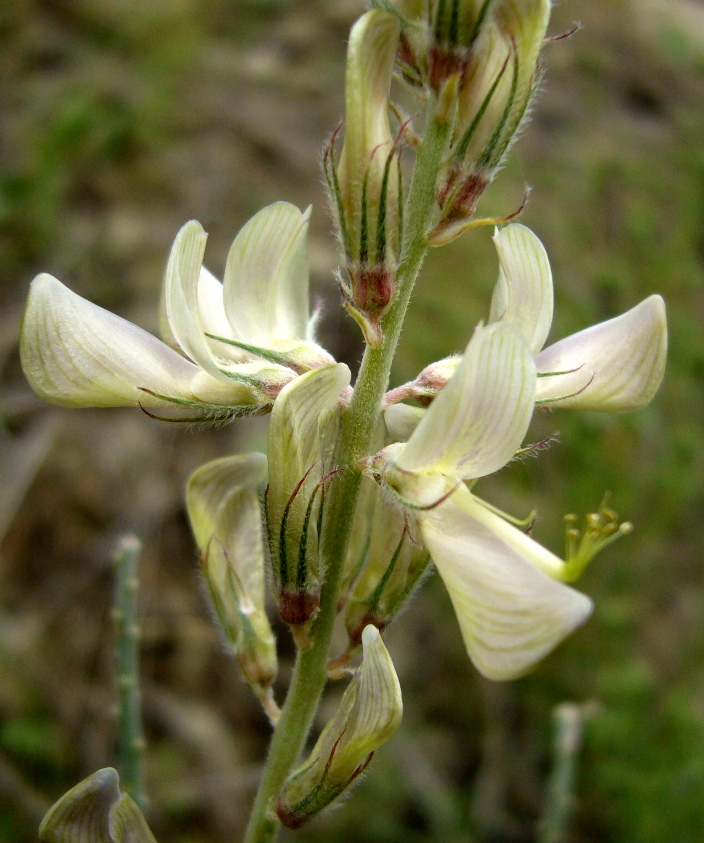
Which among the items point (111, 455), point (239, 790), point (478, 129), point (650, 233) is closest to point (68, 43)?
point (111, 455)

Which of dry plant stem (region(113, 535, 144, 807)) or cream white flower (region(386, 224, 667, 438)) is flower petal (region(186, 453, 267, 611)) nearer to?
dry plant stem (region(113, 535, 144, 807))

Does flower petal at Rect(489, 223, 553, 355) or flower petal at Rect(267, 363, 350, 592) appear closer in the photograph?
flower petal at Rect(267, 363, 350, 592)

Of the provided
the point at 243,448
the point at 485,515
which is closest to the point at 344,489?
the point at 485,515

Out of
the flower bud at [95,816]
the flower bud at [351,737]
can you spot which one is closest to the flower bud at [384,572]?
the flower bud at [351,737]

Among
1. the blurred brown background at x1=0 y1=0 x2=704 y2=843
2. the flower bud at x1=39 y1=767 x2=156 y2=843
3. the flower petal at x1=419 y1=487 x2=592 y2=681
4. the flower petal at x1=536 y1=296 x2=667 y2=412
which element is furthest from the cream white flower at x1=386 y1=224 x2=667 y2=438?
the blurred brown background at x1=0 y1=0 x2=704 y2=843

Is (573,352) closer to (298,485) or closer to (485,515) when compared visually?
(485,515)

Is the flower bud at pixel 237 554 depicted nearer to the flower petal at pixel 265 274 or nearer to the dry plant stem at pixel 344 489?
the dry plant stem at pixel 344 489

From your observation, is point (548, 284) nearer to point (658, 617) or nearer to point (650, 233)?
point (658, 617)
